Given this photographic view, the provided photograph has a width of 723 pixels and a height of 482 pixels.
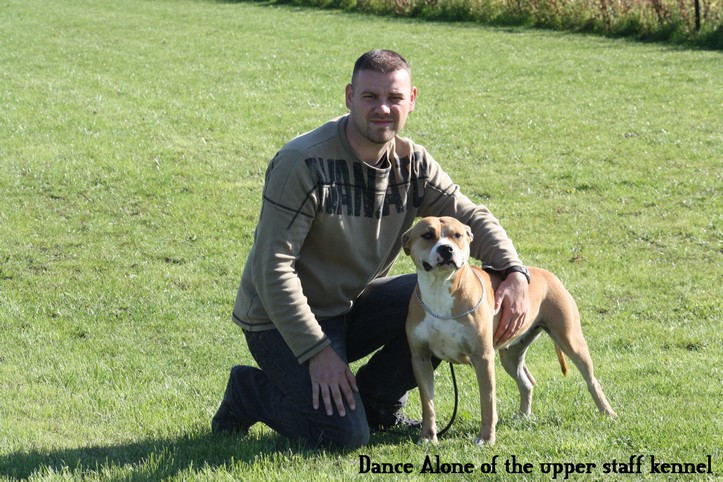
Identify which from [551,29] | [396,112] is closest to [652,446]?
[396,112]

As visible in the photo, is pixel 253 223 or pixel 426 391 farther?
pixel 253 223

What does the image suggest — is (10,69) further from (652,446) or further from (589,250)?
(652,446)

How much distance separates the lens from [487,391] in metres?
4.60

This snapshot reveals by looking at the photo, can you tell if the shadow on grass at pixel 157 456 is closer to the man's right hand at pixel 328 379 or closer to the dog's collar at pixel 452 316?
the man's right hand at pixel 328 379

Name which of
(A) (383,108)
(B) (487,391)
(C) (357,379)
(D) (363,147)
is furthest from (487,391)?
(A) (383,108)

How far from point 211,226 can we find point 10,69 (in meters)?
9.06

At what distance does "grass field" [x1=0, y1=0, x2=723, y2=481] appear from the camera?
4.79 m

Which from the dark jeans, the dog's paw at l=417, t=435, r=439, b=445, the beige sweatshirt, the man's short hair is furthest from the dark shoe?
the man's short hair

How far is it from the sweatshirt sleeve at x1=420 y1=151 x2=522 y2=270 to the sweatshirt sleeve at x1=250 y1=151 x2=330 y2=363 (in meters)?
0.75

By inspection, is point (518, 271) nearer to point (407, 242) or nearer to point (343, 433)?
point (407, 242)

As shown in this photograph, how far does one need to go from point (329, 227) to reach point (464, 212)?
80 centimetres

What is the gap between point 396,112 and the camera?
469 cm

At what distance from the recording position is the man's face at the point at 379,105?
4656 millimetres

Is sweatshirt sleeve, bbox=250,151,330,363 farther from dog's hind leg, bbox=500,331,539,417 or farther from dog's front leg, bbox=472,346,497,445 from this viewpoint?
dog's hind leg, bbox=500,331,539,417
